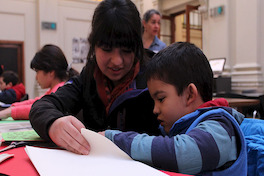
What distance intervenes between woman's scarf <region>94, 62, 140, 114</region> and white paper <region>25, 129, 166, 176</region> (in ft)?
1.38

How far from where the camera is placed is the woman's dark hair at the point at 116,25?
92 centimetres

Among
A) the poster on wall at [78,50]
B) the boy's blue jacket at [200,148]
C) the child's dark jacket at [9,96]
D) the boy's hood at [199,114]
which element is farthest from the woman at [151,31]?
the poster on wall at [78,50]

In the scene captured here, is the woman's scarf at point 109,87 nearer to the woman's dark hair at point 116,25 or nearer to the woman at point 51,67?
the woman's dark hair at point 116,25

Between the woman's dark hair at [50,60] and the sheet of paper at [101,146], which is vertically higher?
the woman's dark hair at [50,60]

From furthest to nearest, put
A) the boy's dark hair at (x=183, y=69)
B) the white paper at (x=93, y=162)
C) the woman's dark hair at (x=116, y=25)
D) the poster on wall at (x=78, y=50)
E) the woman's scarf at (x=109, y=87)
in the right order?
1. the poster on wall at (x=78, y=50)
2. the woman's scarf at (x=109, y=87)
3. the woman's dark hair at (x=116, y=25)
4. the boy's dark hair at (x=183, y=69)
5. the white paper at (x=93, y=162)

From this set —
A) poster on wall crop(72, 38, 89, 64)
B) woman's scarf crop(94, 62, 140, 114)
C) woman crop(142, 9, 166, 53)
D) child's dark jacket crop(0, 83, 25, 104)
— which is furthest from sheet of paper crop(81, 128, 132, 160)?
poster on wall crop(72, 38, 89, 64)

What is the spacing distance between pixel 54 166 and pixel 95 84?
0.62 meters

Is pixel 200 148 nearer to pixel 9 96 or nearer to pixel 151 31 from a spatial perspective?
pixel 151 31

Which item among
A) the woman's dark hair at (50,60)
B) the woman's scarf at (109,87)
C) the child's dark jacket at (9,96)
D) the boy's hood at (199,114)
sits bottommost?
the child's dark jacket at (9,96)

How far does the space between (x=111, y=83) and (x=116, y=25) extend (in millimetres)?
294

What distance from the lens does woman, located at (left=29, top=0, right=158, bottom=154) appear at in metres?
0.92

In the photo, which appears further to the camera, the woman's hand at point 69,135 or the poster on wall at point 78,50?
the poster on wall at point 78,50

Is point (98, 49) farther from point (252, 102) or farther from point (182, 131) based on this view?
point (252, 102)

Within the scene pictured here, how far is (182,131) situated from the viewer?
70cm
